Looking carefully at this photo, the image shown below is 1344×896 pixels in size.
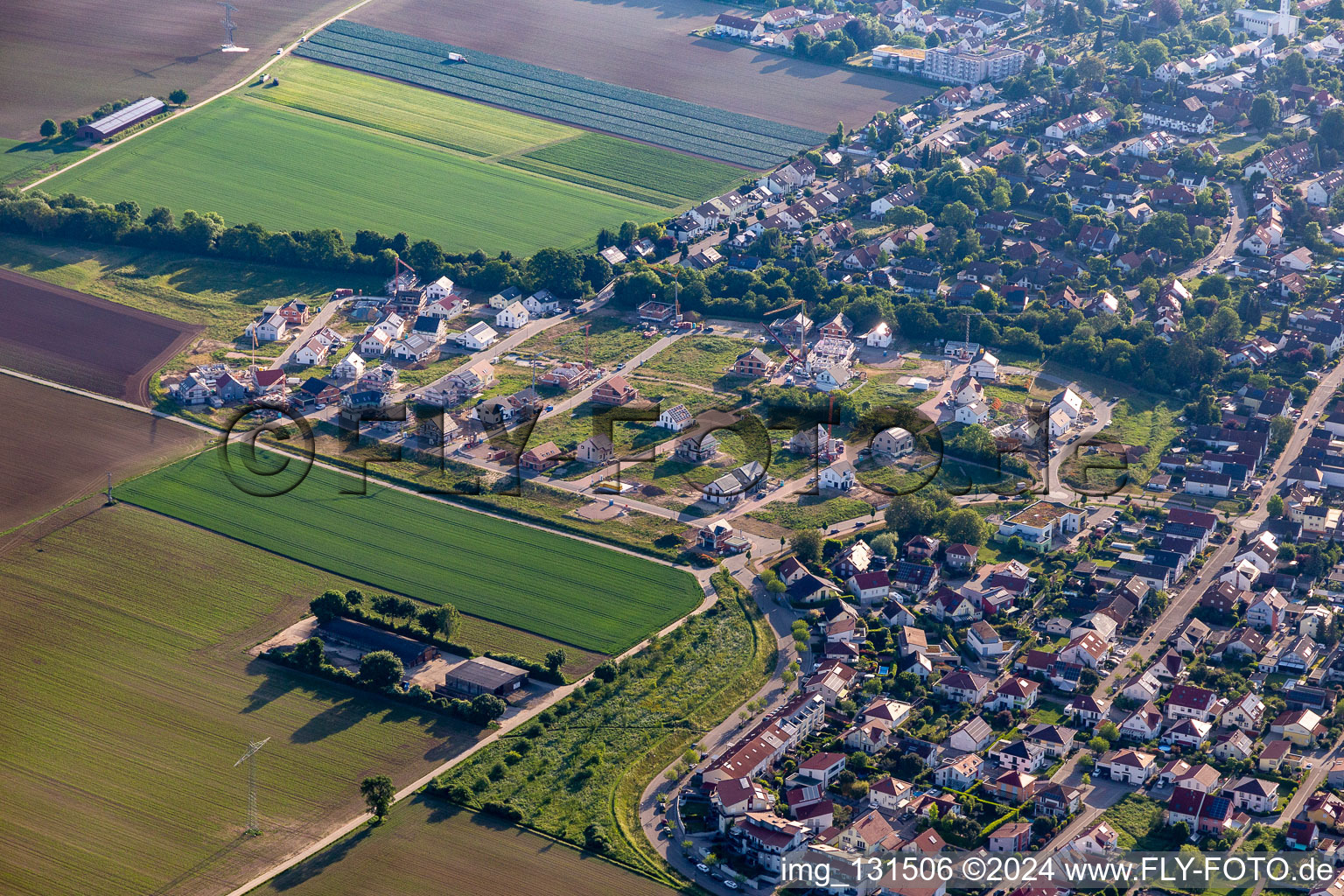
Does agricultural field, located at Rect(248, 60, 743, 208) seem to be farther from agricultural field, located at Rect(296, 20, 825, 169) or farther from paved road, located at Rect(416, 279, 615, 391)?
paved road, located at Rect(416, 279, 615, 391)

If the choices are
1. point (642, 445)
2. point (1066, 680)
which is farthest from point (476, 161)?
point (1066, 680)

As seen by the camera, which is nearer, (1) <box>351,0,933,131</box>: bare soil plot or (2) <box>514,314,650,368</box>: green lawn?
(2) <box>514,314,650,368</box>: green lawn

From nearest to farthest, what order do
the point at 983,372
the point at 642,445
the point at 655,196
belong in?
the point at 642,445
the point at 983,372
the point at 655,196

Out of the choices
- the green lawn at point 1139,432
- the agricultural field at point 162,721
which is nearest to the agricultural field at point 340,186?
the green lawn at point 1139,432

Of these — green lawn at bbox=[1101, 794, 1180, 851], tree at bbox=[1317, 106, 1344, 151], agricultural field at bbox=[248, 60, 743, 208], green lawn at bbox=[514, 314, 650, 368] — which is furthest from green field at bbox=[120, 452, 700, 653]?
tree at bbox=[1317, 106, 1344, 151]

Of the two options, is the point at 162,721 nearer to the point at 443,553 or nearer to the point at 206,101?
the point at 443,553

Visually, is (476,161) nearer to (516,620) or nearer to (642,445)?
(642,445)
